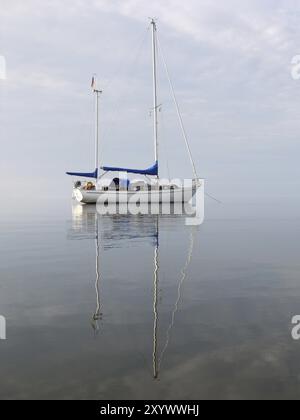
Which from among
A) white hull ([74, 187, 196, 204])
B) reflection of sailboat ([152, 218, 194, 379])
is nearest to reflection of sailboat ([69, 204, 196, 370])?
reflection of sailboat ([152, 218, 194, 379])

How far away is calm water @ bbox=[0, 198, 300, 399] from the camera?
746 centimetres

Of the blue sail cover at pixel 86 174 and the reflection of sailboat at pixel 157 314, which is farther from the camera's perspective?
the blue sail cover at pixel 86 174

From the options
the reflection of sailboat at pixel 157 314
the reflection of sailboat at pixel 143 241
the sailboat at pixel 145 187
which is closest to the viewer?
the reflection of sailboat at pixel 157 314

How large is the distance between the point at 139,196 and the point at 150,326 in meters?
50.3

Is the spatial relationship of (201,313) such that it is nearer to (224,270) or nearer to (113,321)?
(113,321)

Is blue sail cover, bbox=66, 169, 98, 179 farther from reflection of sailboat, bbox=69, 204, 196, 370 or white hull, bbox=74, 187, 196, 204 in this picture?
reflection of sailboat, bbox=69, 204, 196, 370

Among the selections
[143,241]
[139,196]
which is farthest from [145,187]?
[143,241]

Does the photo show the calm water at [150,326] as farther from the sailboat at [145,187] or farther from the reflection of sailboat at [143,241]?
the sailboat at [145,187]

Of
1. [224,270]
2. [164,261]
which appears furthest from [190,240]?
[224,270]

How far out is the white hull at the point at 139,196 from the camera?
5997cm

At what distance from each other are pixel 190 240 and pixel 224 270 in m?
10.7

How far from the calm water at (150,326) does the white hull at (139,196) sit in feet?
123

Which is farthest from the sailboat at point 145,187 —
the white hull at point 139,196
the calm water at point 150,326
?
the calm water at point 150,326

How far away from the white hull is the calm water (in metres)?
37.6
